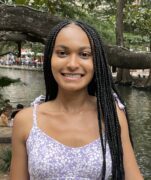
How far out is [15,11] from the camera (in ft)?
18.7

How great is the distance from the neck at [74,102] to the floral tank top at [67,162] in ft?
0.56

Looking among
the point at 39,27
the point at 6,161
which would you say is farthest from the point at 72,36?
the point at 6,161

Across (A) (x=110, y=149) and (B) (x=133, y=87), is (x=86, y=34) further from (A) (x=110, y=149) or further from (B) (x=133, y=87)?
(B) (x=133, y=87)

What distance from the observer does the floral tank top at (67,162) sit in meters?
1.97

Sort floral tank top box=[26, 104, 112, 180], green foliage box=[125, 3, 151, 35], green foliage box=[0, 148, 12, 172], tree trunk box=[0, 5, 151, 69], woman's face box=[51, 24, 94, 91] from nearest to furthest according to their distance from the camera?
floral tank top box=[26, 104, 112, 180]
woman's face box=[51, 24, 94, 91]
tree trunk box=[0, 5, 151, 69]
green foliage box=[0, 148, 12, 172]
green foliage box=[125, 3, 151, 35]

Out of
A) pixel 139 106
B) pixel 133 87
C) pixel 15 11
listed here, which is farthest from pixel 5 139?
pixel 133 87

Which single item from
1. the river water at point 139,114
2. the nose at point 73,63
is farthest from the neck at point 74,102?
the river water at point 139,114

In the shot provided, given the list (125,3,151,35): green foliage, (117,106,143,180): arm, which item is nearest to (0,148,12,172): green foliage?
(117,106,143,180): arm

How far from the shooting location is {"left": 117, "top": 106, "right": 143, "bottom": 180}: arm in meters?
2.09

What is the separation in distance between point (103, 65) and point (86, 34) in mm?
132

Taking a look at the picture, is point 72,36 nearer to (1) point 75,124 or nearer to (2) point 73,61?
(2) point 73,61

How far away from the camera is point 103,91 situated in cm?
210

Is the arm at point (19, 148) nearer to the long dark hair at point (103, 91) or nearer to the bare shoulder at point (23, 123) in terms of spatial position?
the bare shoulder at point (23, 123)

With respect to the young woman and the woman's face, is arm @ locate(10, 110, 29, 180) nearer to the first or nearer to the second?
the young woman
